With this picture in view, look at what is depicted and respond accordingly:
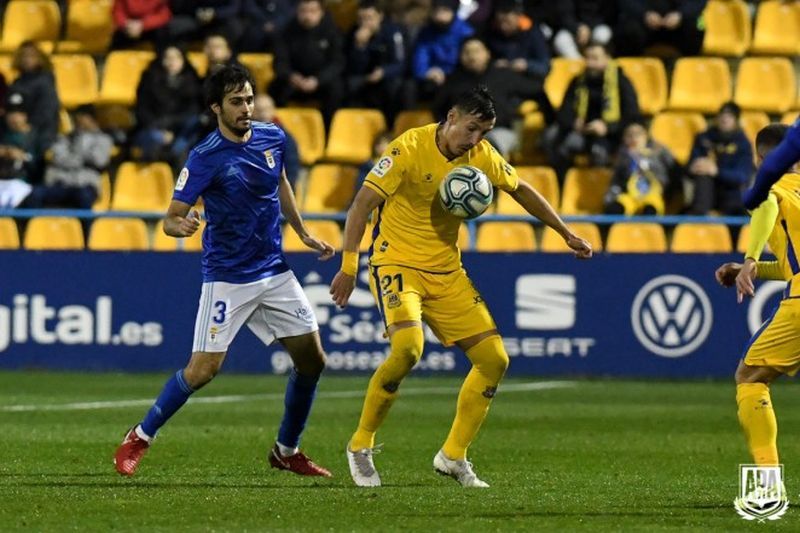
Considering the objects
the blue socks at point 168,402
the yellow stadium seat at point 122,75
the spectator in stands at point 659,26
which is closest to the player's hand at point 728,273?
the blue socks at point 168,402

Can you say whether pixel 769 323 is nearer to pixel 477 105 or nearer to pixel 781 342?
pixel 781 342

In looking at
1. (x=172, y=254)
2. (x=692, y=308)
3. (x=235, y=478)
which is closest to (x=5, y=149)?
(x=172, y=254)

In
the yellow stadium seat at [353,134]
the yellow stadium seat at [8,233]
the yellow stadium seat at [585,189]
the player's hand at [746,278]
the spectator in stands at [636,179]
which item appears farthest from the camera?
the yellow stadium seat at [353,134]

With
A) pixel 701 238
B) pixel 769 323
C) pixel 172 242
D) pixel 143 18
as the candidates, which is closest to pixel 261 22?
pixel 143 18

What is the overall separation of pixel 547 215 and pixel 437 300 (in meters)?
0.82

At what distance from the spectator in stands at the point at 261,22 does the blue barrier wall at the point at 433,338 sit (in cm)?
469

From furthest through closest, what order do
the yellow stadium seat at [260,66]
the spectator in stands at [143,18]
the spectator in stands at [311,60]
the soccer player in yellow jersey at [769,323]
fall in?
the spectator in stands at [143,18] → the yellow stadium seat at [260,66] → the spectator in stands at [311,60] → the soccer player in yellow jersey at [769,323]

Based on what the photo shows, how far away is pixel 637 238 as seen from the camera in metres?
18.4

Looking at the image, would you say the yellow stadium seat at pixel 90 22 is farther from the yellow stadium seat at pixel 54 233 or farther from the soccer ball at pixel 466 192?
the soccer ball at pixel 466 192

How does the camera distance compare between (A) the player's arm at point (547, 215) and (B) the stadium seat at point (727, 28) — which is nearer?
(A) the player's arm at point (547, 215)

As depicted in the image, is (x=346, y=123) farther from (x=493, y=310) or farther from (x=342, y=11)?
(x=493, y=310)

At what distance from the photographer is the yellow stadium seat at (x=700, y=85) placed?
21.1m

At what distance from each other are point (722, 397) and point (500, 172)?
23.0 ft

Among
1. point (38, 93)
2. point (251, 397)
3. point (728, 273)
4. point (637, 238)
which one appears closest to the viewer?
point (728, 273)
